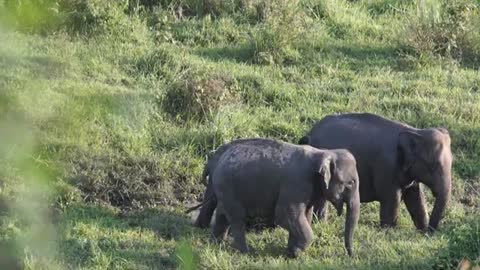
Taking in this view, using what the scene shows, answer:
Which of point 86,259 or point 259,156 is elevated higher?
point 259,156

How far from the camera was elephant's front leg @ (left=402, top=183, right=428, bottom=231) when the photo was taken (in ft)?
27.8

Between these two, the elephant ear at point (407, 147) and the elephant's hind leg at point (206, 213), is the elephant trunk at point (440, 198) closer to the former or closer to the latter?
the elephant ear at point (407, 147)

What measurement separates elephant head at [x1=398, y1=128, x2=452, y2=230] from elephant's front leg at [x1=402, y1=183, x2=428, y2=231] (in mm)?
106

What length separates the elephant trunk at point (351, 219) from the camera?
759 cm

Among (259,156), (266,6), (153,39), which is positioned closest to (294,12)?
(266,6)

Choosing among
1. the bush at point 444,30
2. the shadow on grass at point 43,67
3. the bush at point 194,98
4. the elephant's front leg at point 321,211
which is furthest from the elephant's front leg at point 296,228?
the bush at point 444,30

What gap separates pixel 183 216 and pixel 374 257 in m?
1.78

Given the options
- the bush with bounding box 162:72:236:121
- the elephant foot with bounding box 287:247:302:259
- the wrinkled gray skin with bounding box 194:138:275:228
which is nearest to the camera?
the elephant foot with bounding box 287:247:302:259

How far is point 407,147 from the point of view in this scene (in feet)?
27.3

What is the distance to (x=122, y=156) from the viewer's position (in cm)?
914

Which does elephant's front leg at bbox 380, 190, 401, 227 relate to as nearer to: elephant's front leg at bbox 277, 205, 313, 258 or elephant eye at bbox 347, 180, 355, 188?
elephant eye at bbox 347, 180, 355, 188

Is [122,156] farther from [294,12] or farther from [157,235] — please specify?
[294,12]

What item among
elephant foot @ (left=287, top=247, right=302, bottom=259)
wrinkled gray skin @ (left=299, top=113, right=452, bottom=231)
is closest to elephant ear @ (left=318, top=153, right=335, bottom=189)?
elephant foot @ (left=287, top=247, right=302, bottom=259)

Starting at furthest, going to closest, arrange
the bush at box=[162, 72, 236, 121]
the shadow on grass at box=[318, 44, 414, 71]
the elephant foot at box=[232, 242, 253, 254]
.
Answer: the shadow on grass at box=[318, 44, 414, 71] < the bush at box=[162, 72, 236, 121] < the elephant foot at box=[232, 242, 253, 254]
